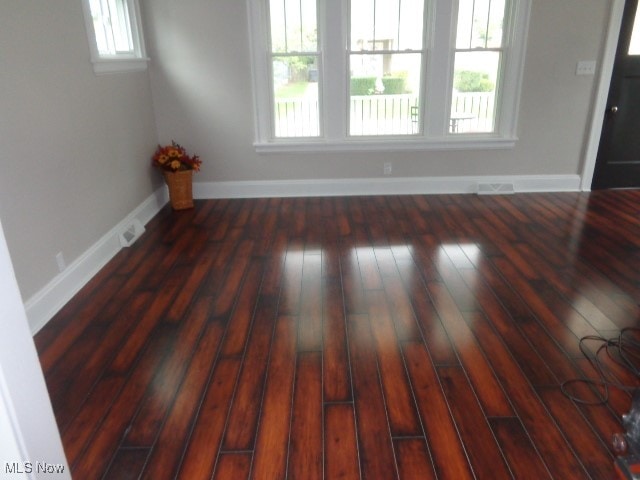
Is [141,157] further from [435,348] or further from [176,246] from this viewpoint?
[435,348]

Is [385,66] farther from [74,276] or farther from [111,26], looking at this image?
[74,276]

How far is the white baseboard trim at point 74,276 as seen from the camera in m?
2.55

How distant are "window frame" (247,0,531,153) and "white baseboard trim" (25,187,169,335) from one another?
156 cm

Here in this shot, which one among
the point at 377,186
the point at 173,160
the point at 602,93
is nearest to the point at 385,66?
the point at 377,186

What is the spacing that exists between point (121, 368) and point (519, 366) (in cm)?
184

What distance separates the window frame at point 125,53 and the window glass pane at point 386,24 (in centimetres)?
192

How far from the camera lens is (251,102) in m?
4.55

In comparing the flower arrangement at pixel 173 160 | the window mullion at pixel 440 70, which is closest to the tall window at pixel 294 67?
the flower arrangement at pixel 173 160

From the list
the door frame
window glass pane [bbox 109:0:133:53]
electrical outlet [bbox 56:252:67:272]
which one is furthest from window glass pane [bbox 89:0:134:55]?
the door frame

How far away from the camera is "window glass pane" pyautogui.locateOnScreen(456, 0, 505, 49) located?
4.32 metres

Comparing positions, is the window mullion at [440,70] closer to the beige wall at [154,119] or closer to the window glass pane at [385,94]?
the window glass pane at [385,94]

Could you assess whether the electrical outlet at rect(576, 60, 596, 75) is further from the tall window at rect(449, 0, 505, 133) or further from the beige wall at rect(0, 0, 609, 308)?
the tall window at rect(449, 0, 505, 133)

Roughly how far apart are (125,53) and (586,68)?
4.21 meters

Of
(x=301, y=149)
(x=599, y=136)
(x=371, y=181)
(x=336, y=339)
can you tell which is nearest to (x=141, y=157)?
(x=301, y=149)
